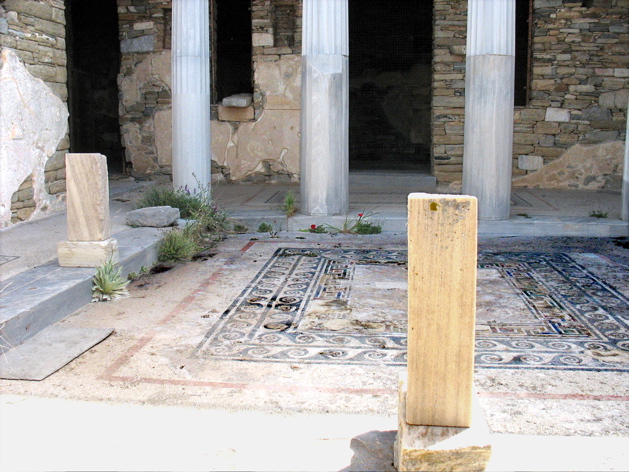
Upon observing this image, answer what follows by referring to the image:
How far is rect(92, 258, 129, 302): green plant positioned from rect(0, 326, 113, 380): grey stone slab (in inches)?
26.9

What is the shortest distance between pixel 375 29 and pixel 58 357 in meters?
11.0

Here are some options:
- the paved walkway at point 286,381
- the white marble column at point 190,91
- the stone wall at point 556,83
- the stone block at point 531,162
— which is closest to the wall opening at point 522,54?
the stone wall at point 556,83

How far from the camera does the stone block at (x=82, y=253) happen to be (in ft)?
18.4

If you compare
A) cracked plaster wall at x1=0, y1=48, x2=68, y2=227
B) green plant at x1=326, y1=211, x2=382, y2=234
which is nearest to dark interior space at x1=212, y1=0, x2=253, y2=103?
cracked plaster wall at x1=0, y1=48, x2=68, y2=227

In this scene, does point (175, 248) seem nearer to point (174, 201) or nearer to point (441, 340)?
point (174, 201)

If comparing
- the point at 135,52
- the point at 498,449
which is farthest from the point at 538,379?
the point at 135,52

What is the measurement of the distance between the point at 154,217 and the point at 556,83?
6462 millimetres

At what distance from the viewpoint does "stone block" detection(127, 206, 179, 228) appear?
7276 millimetres

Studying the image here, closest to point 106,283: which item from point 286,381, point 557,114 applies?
point 286,381

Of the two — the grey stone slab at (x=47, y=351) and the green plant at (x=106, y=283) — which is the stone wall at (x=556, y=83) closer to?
the green plant at (x=106, y=283)

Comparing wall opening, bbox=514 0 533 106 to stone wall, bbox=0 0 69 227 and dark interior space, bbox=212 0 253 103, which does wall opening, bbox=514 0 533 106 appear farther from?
stone wall, bbox=0 0 69 227

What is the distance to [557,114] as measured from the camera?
10.6m

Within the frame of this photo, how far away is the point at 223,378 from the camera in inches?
157

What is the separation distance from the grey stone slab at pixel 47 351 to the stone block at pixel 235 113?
270 inches
